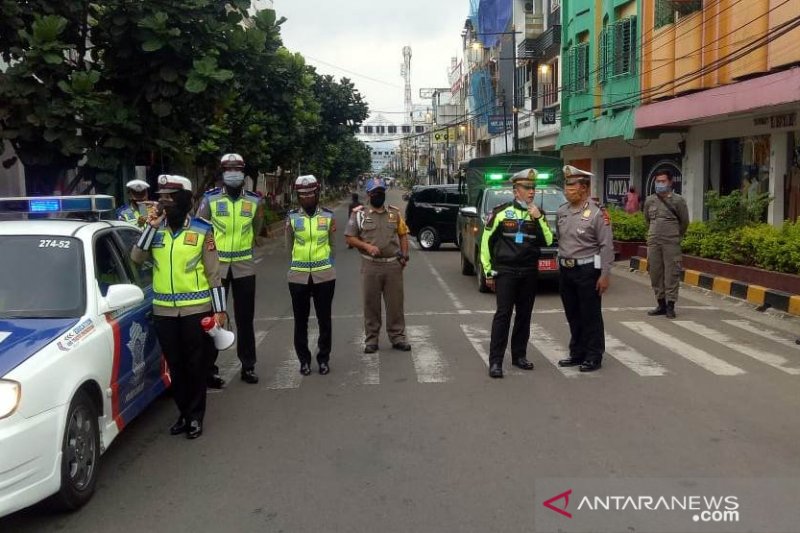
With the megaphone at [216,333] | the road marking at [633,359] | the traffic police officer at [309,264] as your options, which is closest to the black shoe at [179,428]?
the megaphone at [216,333]

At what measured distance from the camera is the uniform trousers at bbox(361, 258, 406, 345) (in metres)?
8.06

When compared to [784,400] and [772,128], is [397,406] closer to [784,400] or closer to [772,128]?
[784,400]

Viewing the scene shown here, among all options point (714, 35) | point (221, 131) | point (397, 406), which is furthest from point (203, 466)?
point (714, 35)

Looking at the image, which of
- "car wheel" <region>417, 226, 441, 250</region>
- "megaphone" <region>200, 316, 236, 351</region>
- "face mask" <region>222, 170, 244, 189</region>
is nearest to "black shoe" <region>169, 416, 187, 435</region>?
"megaphone" <region>200, 316, 236, 351</region>

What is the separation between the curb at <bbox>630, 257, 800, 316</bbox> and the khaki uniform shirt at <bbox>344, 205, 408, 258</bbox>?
5.69m

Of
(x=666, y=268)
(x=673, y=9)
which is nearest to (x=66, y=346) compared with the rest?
(x=666, y=268)

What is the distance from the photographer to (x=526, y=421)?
18.5ft

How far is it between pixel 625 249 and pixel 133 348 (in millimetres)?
13953

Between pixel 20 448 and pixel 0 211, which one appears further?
pixel 0 211

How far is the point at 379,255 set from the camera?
7961mm

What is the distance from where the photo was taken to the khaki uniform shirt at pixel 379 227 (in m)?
7.89

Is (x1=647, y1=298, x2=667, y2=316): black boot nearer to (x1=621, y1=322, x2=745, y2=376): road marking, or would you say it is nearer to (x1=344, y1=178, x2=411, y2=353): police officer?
(x1=621, y1=322, x2=745, y2=376): road marking

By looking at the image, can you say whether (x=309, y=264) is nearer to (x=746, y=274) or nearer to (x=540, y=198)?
(x=540, y=198)

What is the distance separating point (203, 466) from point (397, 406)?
5.72 ft
